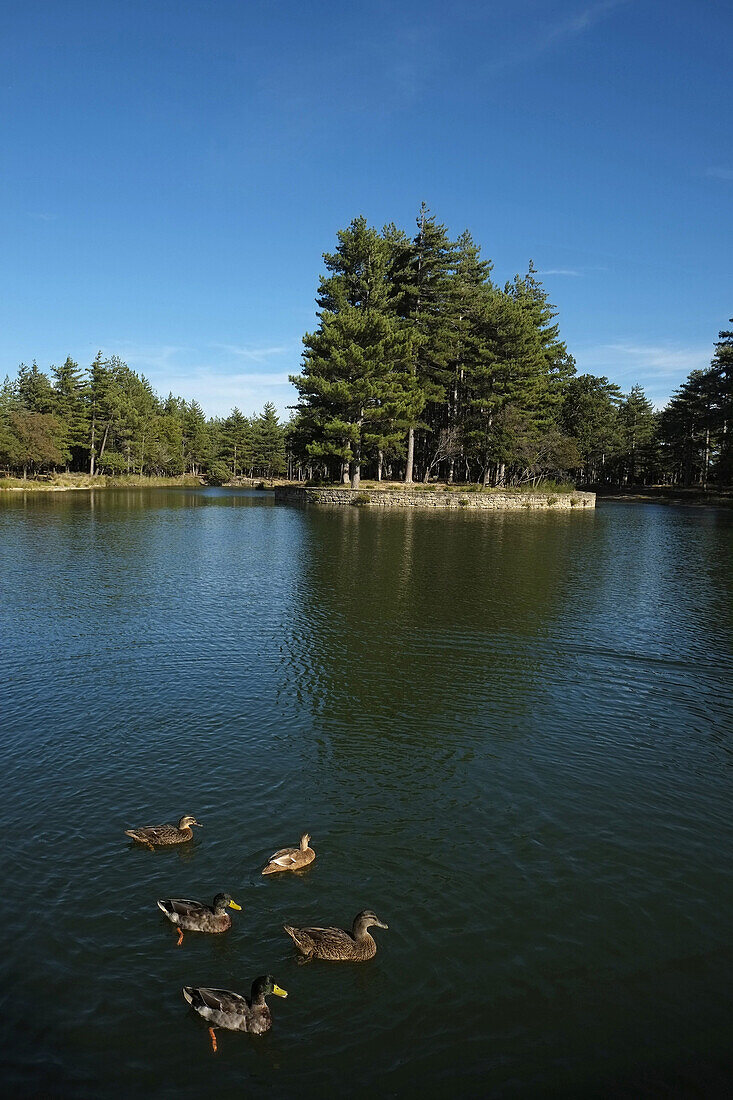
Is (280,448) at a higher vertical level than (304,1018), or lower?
higher

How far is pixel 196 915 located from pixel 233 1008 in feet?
4.54

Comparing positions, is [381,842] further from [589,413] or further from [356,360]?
[589,413]

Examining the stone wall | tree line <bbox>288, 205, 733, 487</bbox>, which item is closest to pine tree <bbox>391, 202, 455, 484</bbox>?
tree line <bbox>288, 205, 733, 487</bbox>

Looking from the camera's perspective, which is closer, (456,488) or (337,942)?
(337,942)

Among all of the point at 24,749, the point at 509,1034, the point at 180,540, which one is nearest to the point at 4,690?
the point at 24,749

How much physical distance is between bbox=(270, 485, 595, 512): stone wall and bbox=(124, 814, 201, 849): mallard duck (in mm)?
58463

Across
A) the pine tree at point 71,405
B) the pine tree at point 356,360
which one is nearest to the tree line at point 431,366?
the pine tree at point 356,360

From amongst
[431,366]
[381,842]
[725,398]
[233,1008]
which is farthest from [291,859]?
[725,398]

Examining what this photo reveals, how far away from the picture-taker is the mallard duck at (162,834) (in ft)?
29.9

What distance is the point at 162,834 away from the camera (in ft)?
30.0

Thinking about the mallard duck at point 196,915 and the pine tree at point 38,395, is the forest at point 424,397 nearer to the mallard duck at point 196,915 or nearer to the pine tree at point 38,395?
the pine tree at point 38,395

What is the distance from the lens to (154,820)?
9.86 metres

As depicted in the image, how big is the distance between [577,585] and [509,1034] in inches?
916

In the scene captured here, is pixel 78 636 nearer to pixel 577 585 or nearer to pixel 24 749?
pixel 24 749
